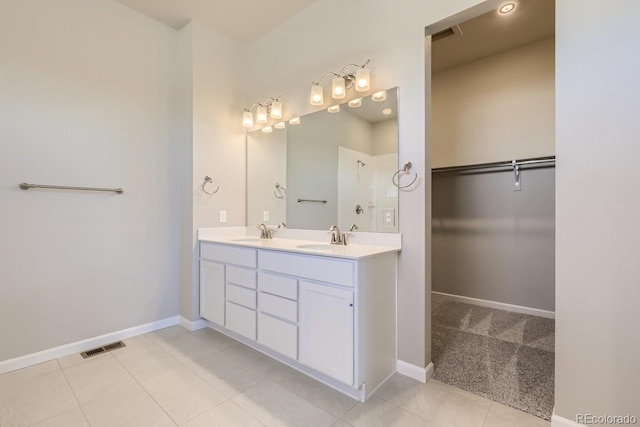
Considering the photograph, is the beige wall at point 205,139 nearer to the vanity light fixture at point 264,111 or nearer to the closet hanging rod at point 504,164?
the vanity light fixture at point 264,111

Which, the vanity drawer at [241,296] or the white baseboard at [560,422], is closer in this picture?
the white baseboard at [560,422]

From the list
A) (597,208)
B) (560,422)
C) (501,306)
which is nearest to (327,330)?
(560,422)

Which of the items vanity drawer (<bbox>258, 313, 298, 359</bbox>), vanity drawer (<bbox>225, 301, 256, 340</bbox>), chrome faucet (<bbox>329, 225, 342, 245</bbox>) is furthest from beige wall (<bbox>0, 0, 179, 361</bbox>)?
chrome faucet (<bbox>329, 225, 342, 245</bbox>)

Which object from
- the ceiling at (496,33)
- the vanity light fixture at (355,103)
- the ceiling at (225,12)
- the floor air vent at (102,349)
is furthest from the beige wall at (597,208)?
the floor air vent at (102,349)

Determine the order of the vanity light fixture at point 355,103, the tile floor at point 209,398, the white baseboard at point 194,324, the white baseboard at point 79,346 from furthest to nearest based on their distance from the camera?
the white baseboard at point 194,324 → the vanity light fixture at point 355,103 → the white baseboard at point 79,346 → the tile floor at point 209,398

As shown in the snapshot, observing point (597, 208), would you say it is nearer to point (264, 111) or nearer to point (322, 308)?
point (322, 308)

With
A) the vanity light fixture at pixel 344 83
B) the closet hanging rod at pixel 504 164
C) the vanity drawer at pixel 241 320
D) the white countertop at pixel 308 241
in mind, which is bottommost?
the vanity drawer at pixel 241 320

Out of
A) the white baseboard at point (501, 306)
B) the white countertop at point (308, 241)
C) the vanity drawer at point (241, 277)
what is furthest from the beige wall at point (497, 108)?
the vanity drawer at point (241, 277)

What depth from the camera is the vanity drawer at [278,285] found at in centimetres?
183

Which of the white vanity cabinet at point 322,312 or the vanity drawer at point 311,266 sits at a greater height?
the vanity drawer at point 311,266

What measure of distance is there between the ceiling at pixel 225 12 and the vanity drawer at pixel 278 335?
253 centimetres

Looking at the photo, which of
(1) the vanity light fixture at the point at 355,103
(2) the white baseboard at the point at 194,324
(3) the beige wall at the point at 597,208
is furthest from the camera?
(2) the white baseboard at the point at 194,324

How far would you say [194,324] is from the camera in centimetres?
264

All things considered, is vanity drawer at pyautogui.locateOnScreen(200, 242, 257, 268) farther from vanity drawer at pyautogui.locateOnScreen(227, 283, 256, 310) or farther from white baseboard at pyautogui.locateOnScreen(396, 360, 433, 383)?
white baseboard at pyautogui.locateOnScreen(396, 360, 433, 383)
